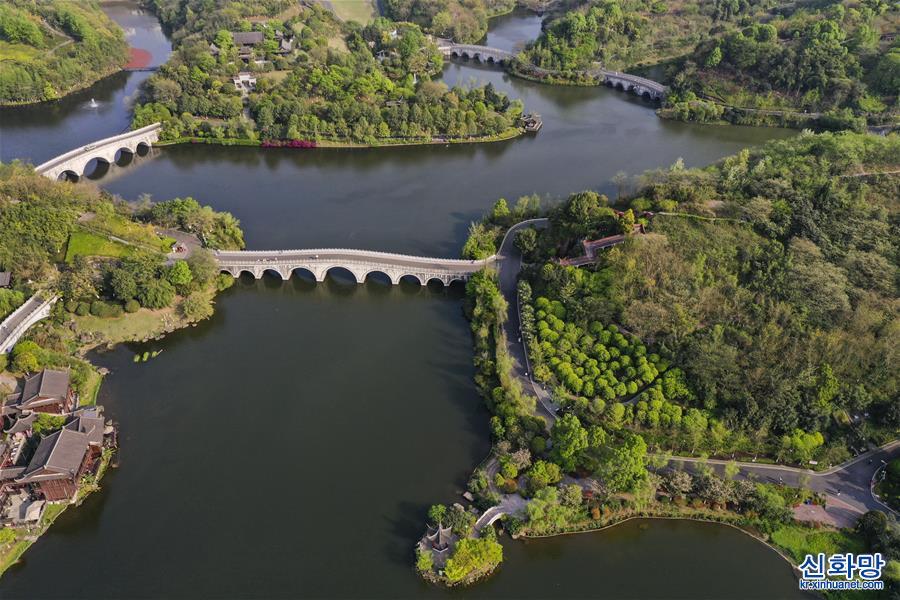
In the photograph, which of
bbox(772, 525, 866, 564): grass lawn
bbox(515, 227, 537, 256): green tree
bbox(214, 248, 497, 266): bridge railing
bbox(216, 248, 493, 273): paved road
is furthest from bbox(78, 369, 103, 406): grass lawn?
bbox(772, 525, 866, 564): grass lawn

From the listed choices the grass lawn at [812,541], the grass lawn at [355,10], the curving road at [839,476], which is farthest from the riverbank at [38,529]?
the grass lawn at [355,10]

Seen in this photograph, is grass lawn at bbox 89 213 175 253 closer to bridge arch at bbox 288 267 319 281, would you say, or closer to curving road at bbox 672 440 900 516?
bridge arch at bbox 288 267 319 281

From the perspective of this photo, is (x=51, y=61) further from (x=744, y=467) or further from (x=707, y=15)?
(x=707, y=15)

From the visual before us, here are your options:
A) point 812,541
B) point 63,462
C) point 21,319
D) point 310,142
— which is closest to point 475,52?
point 310,142

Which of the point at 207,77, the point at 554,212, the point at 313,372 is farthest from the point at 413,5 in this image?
the point at 313,372

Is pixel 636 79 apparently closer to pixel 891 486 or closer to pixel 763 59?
pixel 763 59

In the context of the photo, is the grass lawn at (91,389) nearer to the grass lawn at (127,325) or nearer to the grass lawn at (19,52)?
the grass lawn at (127,325)
